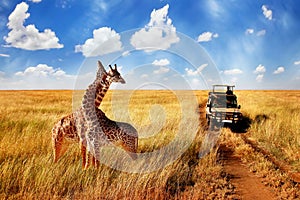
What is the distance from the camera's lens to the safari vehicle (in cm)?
1391

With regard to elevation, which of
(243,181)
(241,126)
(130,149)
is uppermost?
(130,149)

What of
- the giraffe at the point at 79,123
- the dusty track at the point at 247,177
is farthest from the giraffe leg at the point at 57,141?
the dusty track at the point at 247,177

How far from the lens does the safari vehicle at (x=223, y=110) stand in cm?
1391

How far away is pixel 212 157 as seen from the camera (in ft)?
24.2

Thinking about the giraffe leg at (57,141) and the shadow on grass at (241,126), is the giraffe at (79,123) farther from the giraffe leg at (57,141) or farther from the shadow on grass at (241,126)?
the shadow on grass at (241,126)

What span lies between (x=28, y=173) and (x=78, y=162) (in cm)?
113

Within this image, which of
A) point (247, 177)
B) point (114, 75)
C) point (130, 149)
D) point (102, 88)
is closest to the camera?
point (114, 75)

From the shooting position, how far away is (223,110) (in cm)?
1466

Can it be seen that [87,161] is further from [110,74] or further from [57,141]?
[110,74]

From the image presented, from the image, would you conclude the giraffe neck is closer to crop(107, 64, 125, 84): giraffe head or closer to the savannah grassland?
crop(107, 64, 125, 84): giraffe head

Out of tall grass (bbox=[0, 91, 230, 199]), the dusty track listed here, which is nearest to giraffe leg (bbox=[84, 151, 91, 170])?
tall grass (bbox=[0, 91, 230, 199])

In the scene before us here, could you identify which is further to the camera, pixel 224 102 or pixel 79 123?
pixel 224 102

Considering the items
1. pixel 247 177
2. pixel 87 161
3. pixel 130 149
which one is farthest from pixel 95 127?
pixel 247 177

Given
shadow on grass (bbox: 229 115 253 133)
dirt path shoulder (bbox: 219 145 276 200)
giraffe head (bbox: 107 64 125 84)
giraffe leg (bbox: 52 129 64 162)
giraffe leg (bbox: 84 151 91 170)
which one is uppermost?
giraffe head (bbox: 107 64 125 84)
